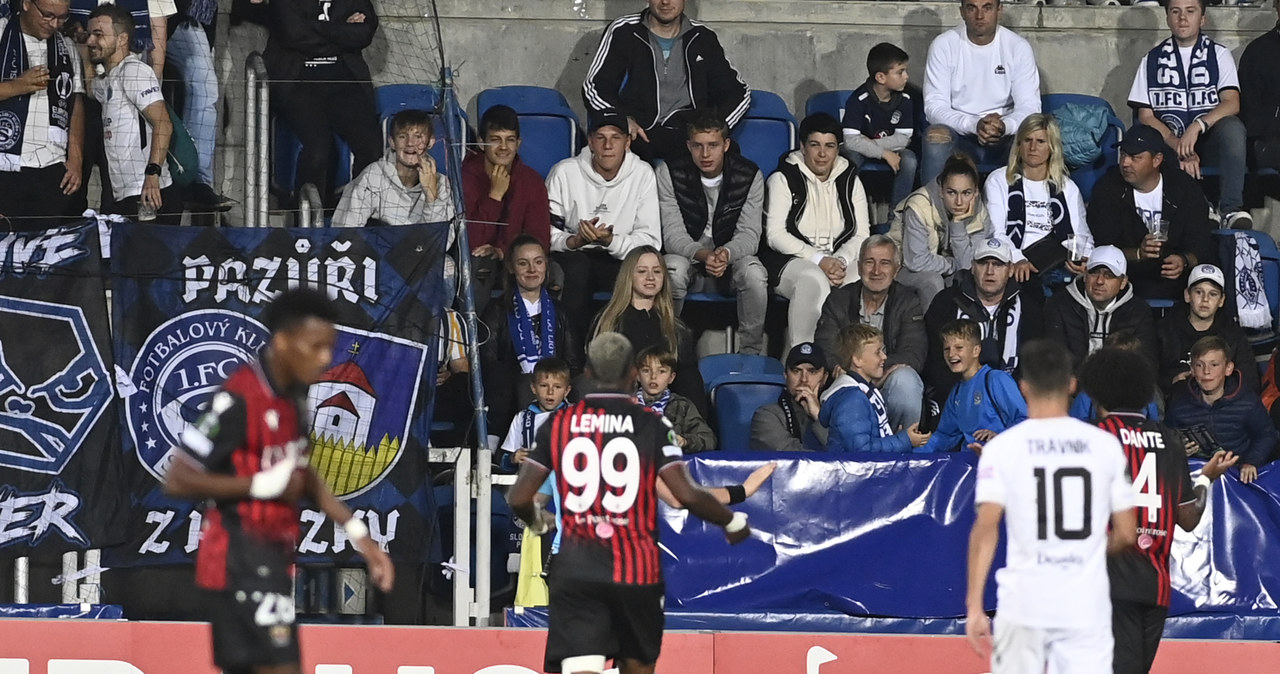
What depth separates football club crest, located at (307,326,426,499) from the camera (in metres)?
8.91

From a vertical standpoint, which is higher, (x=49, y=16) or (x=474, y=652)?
(x=49, y=16)

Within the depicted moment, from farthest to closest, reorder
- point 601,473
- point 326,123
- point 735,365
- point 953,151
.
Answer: point 953,151
point 326,123
point 735,365
point 601,473

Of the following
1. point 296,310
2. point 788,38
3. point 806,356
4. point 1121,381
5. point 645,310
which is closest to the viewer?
point 296,310

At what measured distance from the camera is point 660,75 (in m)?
12.0

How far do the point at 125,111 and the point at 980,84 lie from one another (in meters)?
5.60

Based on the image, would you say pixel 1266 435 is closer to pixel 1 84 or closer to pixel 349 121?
pixel 349 121

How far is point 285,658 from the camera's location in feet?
18.9

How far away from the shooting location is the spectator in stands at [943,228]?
1104 cm

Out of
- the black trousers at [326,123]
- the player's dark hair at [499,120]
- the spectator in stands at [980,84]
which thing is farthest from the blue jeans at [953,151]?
the black trousers at [326,123]

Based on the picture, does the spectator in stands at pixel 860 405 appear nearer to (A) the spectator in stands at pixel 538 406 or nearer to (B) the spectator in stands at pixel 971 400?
(B) the spectator in stands at pixel 971 400

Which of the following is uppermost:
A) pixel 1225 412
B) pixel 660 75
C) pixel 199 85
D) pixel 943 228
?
pixel 660 75

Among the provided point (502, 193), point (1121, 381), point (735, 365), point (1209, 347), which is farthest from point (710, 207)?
point (1121, 381)

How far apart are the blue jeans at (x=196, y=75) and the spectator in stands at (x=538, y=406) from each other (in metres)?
2.62

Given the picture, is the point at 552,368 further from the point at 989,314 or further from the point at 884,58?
the point at 884,58
